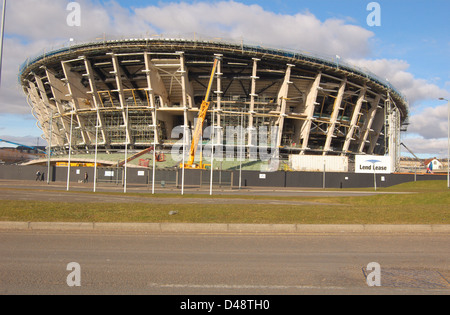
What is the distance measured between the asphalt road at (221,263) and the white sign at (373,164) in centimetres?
3405

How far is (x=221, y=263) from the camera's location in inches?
246

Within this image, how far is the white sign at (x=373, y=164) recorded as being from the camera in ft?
134

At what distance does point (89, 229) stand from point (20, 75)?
60.1 meters

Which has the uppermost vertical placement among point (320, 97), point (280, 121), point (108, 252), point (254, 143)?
point (320, 97)

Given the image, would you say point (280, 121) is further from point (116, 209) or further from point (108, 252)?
point (108, 252)

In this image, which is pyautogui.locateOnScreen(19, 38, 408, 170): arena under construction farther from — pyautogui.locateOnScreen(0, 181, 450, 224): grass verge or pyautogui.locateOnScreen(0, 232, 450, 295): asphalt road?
pyautogui.locateOnScreen(0, 232, 450, 295): asphalt road

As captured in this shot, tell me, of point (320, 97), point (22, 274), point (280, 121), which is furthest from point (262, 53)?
point (22, 274)

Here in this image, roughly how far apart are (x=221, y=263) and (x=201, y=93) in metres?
46.5

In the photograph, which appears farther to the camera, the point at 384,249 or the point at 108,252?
the point at 384,249

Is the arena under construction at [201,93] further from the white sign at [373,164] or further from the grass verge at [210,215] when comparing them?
the grass verge at [210,215]

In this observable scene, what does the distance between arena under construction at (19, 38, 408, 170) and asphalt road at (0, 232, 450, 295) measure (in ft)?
114

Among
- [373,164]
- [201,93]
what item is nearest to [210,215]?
[373,164]

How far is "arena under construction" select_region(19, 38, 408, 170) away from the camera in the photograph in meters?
44.5
